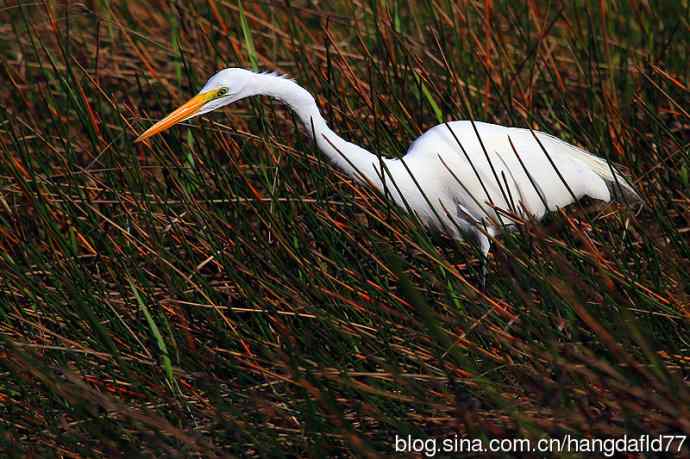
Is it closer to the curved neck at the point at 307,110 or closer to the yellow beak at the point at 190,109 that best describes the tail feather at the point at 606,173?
the curved neck at the point at 307,110

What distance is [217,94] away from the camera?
7.20ft

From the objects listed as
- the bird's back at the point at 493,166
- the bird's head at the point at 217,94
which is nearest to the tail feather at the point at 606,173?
the bird's back at the point at 493,166

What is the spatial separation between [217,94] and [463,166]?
727mm

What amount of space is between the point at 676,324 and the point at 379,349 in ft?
1.91

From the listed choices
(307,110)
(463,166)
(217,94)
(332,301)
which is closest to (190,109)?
(217,94)

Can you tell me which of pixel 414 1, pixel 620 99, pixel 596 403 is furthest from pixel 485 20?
pixel 596 403

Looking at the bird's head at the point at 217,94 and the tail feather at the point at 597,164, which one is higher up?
the bird's head at the point at 217,94

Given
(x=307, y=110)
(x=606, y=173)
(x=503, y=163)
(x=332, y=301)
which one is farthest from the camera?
(x=606, y=173)

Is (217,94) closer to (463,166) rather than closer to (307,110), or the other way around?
(307,110)

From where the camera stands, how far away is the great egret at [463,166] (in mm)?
2238

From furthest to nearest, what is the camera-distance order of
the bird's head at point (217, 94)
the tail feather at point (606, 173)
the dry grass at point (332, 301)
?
the tail feather at point (606, 173), the bird's head at point (217, 94), the dry grass at point (332, 301)

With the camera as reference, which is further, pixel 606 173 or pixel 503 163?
pixel 606 173

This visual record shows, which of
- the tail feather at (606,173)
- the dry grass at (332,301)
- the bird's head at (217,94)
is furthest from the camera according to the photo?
the tail feather at (606,173)

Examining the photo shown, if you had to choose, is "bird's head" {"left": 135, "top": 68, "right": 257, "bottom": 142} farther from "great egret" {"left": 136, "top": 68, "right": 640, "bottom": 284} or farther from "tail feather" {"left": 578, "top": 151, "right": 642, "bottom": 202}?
"tail feather" {"left": 578, "top": 151, "right": 642, "bottom": 202}
